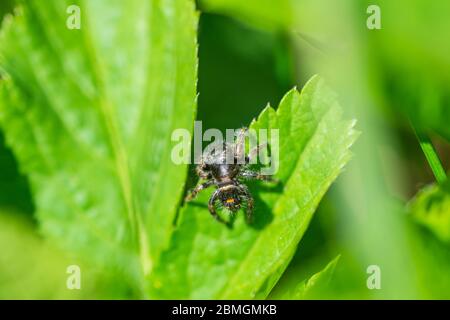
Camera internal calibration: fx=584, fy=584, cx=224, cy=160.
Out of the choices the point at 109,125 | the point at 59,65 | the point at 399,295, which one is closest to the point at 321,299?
the point at 399,295

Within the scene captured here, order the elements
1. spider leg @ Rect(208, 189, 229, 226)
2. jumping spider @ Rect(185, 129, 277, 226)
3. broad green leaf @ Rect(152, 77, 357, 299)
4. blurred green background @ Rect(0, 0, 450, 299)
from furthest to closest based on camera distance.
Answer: jumping spider @ Rect(185, 129, 277, 226) < spider leg @ Rect(208, 189, 229, 226) < broad green leaf @ Rect(152, 77, 357, 299) < blurred green background @ Rect(0, 0, 450, 299)

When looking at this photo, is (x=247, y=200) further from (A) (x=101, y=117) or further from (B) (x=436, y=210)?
(B) (x=436, y=210)

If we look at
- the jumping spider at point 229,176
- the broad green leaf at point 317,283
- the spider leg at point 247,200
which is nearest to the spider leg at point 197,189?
the jumping spider at point 229,176

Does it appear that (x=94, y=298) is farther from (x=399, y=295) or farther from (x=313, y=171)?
(x=399, y=295)

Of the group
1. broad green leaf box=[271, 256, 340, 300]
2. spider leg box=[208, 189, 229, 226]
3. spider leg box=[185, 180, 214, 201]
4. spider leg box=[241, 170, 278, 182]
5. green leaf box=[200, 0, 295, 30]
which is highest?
green leaf box=[200, 0, 295, 30]

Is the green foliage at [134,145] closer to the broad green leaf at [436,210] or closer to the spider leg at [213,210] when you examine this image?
the spider leg at [213,210]

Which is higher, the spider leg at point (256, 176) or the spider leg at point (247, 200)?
the spider leg at point (256, 176)

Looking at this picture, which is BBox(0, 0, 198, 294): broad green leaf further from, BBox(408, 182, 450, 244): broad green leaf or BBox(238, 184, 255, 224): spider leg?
BBox(408, 182, 450, 244): broad green leaf

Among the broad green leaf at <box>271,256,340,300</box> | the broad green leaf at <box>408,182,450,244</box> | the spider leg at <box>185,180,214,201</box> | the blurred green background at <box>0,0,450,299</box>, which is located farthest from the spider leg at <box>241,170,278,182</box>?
the broad green leaf at <box>408,182,450,244</box>
